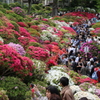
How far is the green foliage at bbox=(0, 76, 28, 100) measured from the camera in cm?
686

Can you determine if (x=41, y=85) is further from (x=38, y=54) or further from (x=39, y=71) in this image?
(x=38, y=54)

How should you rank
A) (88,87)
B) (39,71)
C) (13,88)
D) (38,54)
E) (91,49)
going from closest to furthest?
(13,88), (39,71), (88,87), (38,54), (91,49)

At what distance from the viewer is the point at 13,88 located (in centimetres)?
699

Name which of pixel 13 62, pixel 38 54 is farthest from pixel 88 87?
pixel 13 62

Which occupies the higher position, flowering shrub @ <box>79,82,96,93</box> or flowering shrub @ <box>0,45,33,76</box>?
flowering shrub @ <box>0,45,33,76</box>

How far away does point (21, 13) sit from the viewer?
25.2 meters

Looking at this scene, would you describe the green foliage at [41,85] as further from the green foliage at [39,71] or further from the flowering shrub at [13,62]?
the flowering shrub at [13,62]

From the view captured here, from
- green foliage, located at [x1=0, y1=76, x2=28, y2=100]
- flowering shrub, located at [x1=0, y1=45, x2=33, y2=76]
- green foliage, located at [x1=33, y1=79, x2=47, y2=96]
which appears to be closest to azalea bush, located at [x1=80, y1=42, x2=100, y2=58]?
green foliage, located at [x1=33, y1=79, x2=47, y2=96]

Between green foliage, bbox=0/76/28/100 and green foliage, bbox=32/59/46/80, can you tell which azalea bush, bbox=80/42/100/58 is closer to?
green foliage, bbox=32/59/46/80

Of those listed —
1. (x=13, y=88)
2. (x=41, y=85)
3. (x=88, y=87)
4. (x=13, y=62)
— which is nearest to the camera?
(x=13, y=88)

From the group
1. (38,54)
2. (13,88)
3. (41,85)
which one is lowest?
(41,85)

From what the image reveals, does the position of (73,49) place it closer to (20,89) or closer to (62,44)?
(62,44)

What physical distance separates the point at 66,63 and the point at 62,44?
7688mm

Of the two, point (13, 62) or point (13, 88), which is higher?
point (13, 62)
